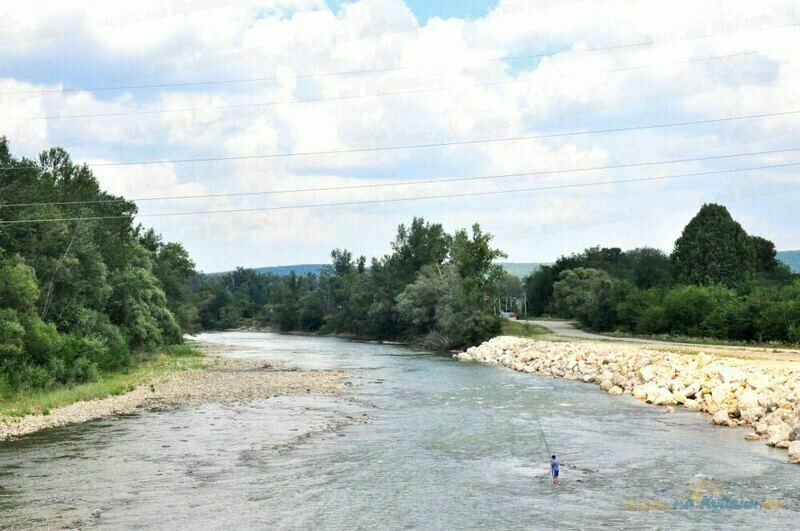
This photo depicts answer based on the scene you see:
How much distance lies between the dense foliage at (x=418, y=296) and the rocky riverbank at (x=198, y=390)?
30701 millimetres

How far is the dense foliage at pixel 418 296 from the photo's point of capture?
301ft

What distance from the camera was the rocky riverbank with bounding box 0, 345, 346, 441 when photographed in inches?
1276

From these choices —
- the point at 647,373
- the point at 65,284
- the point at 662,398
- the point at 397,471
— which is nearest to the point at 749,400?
the point at 662,398

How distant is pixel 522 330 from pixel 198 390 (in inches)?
2077

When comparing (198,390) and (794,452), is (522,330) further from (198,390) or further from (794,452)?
(794,452)

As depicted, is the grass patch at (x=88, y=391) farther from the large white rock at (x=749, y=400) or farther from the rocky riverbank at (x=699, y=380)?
the large white rock at (x=749, y=400)

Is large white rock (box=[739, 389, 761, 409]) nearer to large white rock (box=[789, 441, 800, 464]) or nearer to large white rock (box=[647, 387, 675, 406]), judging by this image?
large white rock (box=[647, 387, 675, 406])

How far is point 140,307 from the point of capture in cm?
6191

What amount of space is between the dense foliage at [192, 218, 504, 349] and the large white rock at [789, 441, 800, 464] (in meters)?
64.6

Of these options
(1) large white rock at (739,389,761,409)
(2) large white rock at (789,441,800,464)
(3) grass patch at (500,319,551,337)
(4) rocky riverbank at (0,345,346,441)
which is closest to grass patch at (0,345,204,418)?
(4) rocky riverbank at (0,345,346,441)

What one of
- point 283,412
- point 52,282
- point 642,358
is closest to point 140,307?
point 52,282

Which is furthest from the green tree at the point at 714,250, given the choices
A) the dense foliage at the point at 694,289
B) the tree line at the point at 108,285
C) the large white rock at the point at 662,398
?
the large white rock at the point at 662,398

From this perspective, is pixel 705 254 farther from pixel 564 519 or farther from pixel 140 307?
pixel 564 519

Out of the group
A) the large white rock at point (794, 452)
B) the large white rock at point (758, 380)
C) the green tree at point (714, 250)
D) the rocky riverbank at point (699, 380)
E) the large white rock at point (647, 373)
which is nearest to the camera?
the large white rock at point (794, 452)
